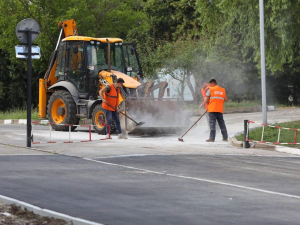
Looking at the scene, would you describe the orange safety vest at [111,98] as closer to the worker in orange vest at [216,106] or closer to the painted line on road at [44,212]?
the worker in orange vest at [216,106]

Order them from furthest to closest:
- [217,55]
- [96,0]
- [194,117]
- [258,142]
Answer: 1. [217,55]
2. [96,0]
3. [194,117]
4. [258,142]

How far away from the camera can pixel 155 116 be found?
810 inches

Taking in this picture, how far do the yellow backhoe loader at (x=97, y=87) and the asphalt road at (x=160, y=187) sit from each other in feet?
21.2

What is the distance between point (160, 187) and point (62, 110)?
13393mm

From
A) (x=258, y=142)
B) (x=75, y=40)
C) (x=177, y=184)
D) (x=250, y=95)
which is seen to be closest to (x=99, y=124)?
(x=75, y=40)

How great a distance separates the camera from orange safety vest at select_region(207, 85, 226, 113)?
62.0ft

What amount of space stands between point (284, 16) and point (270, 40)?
4.40ft

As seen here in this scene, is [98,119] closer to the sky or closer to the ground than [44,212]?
closer to the sky

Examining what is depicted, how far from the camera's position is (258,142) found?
17.1 m

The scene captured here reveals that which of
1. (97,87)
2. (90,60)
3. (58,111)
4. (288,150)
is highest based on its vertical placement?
(90,60)

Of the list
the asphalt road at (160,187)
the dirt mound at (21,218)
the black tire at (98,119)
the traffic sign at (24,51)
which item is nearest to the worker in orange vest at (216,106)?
the black tire at (98,119)

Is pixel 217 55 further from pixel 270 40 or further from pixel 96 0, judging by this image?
pixel 270 40

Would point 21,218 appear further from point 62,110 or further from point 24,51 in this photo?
point 62,110

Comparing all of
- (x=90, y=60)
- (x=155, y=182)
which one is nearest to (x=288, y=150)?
(x=155, y=182)
